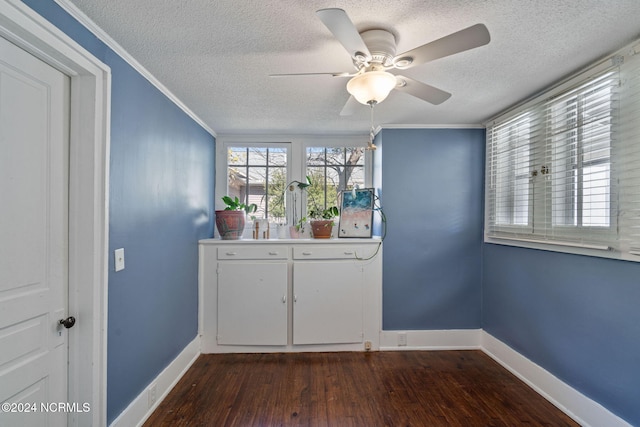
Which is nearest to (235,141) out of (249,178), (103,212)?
(249,178)

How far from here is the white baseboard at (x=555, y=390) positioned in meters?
1.64

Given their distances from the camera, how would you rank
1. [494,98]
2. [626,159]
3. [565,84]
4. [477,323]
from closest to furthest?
1. [626,159]
2. [565,84]
3. [494,98]
4. [477,323]

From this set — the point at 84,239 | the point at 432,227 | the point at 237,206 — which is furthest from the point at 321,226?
the point at 84,239

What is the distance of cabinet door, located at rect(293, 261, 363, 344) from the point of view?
2.67m

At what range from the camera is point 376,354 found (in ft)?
8.77

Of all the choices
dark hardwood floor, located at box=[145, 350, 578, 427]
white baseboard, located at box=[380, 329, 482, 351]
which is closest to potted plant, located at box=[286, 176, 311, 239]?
dark hardwood floor, located at box=[145, 350, 578, 427]

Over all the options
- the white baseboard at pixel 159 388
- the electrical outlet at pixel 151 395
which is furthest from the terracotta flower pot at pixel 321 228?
the electrical outlet at pixel 151 395

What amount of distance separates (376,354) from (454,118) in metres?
2.32

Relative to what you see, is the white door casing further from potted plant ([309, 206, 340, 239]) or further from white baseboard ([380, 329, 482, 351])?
white baseboard ([380, 329, 482, 351])

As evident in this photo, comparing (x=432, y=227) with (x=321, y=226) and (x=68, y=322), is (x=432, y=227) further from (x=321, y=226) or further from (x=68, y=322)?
(x=68, y=322)

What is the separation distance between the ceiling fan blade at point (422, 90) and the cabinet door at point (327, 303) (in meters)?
1.64

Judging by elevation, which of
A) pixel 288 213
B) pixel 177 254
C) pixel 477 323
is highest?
pixel 288 213

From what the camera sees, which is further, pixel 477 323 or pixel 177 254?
pixel 477 323

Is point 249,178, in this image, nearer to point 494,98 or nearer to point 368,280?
point 368,280
